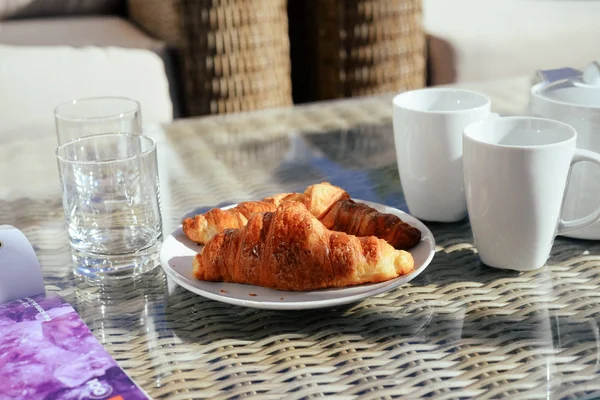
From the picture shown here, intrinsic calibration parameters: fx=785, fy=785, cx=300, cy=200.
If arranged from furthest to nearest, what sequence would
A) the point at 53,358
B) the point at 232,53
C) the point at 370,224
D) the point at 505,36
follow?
the point at 505,36 < the point at 232,53 < the point at 370,224 < the point at 53,358

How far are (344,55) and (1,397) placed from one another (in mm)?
1368

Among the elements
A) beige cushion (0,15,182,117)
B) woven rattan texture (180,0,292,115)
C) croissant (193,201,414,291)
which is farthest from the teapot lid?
beige cushion (0,15,182,117)

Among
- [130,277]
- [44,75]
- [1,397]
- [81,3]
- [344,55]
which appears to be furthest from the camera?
Answer: [81,3]

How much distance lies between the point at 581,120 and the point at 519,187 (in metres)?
0.11

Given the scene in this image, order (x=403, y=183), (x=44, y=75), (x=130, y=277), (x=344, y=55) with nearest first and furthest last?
(x=130, y=277)
(x=403, y=183)
(x=44, y=75)
(x=344, y=55)

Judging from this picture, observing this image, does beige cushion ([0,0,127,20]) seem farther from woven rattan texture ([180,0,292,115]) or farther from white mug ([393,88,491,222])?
white mug ([393,88,491,222])

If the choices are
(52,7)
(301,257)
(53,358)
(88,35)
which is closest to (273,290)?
(301,257)

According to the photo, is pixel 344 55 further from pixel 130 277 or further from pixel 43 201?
pixel 130 277

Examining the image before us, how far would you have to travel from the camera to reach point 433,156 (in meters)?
0.70

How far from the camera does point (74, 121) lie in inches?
32.1

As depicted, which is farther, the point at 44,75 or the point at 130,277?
the point at 44,75

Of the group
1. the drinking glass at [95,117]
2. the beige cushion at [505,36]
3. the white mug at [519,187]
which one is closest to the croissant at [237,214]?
the white mug at [519,187]

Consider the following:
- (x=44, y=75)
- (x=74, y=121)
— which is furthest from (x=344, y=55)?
(x=74, y=121)

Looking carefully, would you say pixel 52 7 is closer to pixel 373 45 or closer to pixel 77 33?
pixel 77 33
